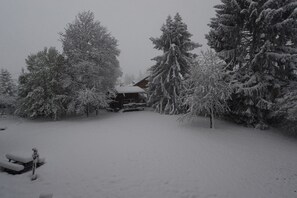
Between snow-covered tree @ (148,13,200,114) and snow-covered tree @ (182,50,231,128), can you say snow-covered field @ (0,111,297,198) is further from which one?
snow-covered tree @ (148,13,200,114)

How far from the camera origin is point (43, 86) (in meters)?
20.2

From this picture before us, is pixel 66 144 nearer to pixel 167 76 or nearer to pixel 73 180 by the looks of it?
pixel 73 180

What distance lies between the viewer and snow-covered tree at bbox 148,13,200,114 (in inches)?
834

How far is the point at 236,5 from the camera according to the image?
14641 mm

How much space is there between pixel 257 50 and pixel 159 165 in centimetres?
1329

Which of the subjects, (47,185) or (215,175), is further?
(215,175)

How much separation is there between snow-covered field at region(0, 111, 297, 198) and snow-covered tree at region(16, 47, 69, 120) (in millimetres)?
6281

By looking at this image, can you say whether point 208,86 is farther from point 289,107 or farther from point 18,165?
point 18,165

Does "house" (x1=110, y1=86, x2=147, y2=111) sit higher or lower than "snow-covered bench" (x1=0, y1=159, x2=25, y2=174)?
higher

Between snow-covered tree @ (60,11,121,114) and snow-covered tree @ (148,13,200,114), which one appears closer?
snow-covered tree @ (60,11,121,114)

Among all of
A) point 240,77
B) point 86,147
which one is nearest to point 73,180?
point 86,147

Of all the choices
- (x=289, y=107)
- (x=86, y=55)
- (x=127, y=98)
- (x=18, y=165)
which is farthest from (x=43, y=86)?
(x=289, y=107)

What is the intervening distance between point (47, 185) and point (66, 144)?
5.21m

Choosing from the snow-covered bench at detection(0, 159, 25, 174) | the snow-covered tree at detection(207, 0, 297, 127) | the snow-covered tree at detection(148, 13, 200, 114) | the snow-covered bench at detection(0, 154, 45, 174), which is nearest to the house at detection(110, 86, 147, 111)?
the snow-covered tree at detection(148, 13, 200, 114)
